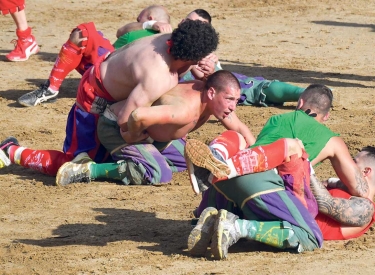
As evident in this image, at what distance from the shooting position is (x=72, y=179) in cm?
660

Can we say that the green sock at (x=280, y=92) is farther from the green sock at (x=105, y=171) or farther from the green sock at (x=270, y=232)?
the green sock at (x=270, y=232)

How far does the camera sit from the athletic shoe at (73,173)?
21.5 feet

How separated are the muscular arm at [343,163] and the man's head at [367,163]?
9.5 inches

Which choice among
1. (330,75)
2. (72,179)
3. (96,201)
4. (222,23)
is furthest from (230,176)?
(222,23)

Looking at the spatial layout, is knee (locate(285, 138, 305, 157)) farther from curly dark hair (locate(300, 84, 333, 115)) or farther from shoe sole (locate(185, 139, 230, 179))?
curly dark hair (locate(300, 84, 333, 115))

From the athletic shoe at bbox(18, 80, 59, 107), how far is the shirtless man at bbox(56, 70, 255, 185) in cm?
211

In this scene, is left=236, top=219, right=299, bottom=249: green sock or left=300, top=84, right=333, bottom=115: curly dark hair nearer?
left=236, top=219, right=299, bottom=249: green sock

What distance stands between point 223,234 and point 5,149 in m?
2.75

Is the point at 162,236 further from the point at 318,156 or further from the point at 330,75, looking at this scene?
the point at 330,75

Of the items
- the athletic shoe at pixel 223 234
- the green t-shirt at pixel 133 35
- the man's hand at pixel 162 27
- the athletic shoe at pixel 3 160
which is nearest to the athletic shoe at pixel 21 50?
the green t-shirt at pixel 133 35

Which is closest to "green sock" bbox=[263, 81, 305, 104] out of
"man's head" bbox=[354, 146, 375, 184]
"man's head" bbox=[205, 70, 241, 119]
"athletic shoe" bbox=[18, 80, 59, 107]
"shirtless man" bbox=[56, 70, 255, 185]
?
"shirtless man" bbox=[56, 70, 255, 185]

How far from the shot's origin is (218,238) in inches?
191

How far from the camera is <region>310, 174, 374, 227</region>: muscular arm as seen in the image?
523 cm

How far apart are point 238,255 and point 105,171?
182cm
